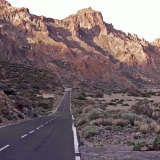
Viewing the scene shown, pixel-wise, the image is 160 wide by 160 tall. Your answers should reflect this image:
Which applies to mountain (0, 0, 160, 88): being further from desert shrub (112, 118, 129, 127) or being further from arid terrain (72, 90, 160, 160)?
arid terrain (72, 90, 160, 160)

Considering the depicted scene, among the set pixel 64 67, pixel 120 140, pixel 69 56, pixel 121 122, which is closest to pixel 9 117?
pixel 121 122

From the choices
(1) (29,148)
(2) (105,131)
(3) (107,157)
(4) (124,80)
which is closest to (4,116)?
(2) (105,131)

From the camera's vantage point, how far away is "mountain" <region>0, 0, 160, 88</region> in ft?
490

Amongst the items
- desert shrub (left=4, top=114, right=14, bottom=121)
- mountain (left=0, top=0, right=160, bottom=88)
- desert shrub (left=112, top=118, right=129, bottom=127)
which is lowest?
desert shrub (left=4, top=114, right=14, bottom=121)

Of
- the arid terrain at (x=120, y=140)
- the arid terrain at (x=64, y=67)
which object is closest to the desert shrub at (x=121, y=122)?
the arid terrain at (x=120, y=140)

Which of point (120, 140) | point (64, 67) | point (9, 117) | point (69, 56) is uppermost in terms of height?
point (69, 56)

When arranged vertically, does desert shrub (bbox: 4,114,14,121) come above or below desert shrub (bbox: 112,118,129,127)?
below

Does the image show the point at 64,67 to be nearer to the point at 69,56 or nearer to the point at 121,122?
the point at 69,56

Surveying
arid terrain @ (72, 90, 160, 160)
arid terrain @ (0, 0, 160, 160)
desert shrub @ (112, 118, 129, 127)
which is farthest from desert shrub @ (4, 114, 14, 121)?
arid terrain @ (0, 0, 160, 160)

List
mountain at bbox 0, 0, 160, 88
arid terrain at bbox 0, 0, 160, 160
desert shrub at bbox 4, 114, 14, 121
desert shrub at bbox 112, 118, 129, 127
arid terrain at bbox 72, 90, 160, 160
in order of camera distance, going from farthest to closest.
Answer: mountain at bbox 0, 0, 160, 88
arid terrain at bbox 0, 0, 160, 160
desert shrub at bbox 4, 114, 14, 121
desert shrub at bbox 112, 118, 129, 127
arid terrain at bbox 72, 90, 160, 160

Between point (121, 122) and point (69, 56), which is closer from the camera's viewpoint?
point (121, 122)

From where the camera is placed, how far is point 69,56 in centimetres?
16850

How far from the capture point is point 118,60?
190m

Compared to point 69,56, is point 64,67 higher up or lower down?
lower down
